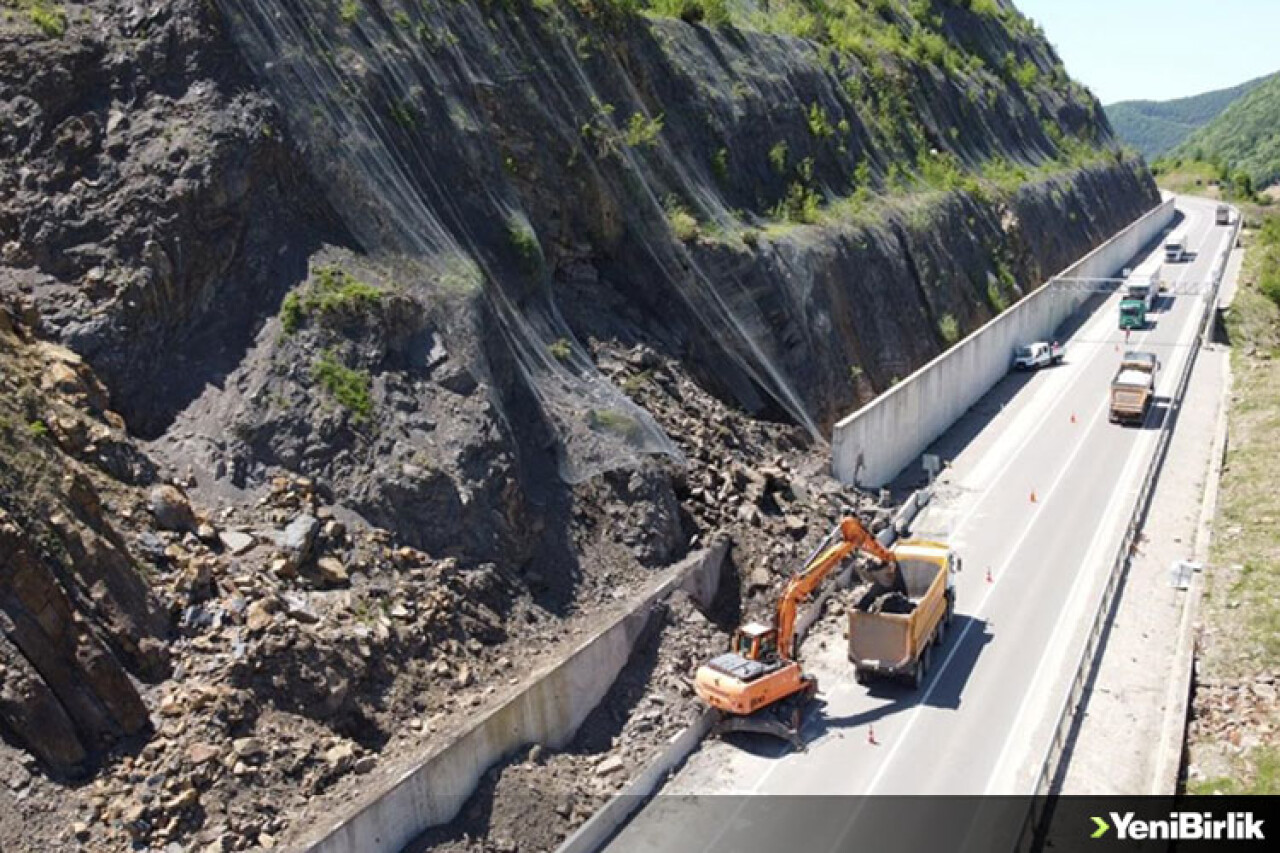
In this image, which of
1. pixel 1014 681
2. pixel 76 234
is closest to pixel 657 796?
pixel 1014 681

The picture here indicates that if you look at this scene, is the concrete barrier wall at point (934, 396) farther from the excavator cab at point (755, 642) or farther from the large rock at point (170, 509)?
the large rock at point (170, 509)

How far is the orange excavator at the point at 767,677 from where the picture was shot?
17531 millimetres

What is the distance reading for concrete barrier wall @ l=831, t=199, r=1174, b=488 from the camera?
28.0 m

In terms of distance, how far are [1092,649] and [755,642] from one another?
6.35 meters

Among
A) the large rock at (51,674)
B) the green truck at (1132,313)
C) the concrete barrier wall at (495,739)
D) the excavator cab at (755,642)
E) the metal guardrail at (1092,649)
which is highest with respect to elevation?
the large rock at (51,674)

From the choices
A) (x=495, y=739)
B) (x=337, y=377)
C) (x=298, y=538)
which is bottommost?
(x=495, y=739)

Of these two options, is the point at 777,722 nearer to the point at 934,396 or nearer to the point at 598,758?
the point at 598,758

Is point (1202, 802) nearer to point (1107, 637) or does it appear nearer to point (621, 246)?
point (1107, 637)

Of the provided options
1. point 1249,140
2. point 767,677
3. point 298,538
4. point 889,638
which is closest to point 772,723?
point 767,677

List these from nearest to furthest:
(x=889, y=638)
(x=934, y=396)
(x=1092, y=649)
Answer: (x=889, y=638)
(x=1092, y=649)
(x=934, y=396)

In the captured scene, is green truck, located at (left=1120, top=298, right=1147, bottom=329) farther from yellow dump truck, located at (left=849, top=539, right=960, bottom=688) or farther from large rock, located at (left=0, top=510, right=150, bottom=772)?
large rock, located at (left=0, top=510, right=150, bottom=772)

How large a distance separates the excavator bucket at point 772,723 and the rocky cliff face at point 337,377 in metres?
2.98

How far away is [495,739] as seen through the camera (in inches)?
614

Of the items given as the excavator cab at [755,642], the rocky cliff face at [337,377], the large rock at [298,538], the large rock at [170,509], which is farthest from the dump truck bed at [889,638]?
the large rock at [170,509]
